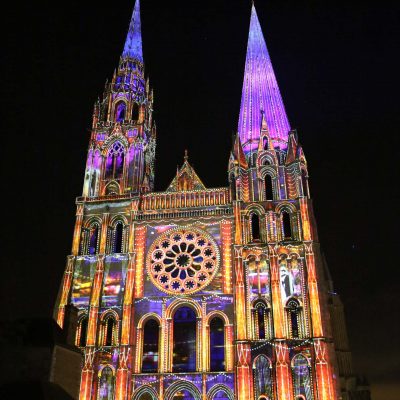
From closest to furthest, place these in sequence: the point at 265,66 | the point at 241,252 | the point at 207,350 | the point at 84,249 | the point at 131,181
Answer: the point at 207,350 → the point at 241,252 → the point at 84,249 → the point at 131,181 → the point at 265,66

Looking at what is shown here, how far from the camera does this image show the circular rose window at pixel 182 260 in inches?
1281

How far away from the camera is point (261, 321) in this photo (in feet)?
101

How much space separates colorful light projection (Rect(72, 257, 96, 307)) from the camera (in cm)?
3256

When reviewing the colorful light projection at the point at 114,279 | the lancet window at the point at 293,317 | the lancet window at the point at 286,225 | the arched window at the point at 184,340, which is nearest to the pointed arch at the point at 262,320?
the lancet window at the point at 293,317

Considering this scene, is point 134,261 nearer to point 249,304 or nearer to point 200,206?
point 200,206

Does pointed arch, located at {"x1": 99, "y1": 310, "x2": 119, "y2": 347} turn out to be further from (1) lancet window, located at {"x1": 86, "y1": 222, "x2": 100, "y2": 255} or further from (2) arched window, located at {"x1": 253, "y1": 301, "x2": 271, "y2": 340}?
(2) arched window, located at {"x1": 253, "y1": 301, "x2": 271, "y2": 340}

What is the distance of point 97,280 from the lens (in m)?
32.6

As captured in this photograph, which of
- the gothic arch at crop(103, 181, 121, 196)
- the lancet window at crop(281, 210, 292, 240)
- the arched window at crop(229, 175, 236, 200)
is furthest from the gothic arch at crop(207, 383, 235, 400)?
the gothic arch at crop(103, 181, 121, 196)

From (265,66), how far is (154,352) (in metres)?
25.6

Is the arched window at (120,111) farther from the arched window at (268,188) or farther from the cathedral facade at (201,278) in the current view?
the arched window at (268,188)

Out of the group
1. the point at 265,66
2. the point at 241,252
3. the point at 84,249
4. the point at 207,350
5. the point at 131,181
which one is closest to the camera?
the point at 207,350

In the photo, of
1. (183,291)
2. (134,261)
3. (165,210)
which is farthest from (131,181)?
(183,291)

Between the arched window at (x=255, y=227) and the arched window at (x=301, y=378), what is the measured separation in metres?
8.19

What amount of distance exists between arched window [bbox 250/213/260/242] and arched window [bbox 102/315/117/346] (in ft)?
34.2
